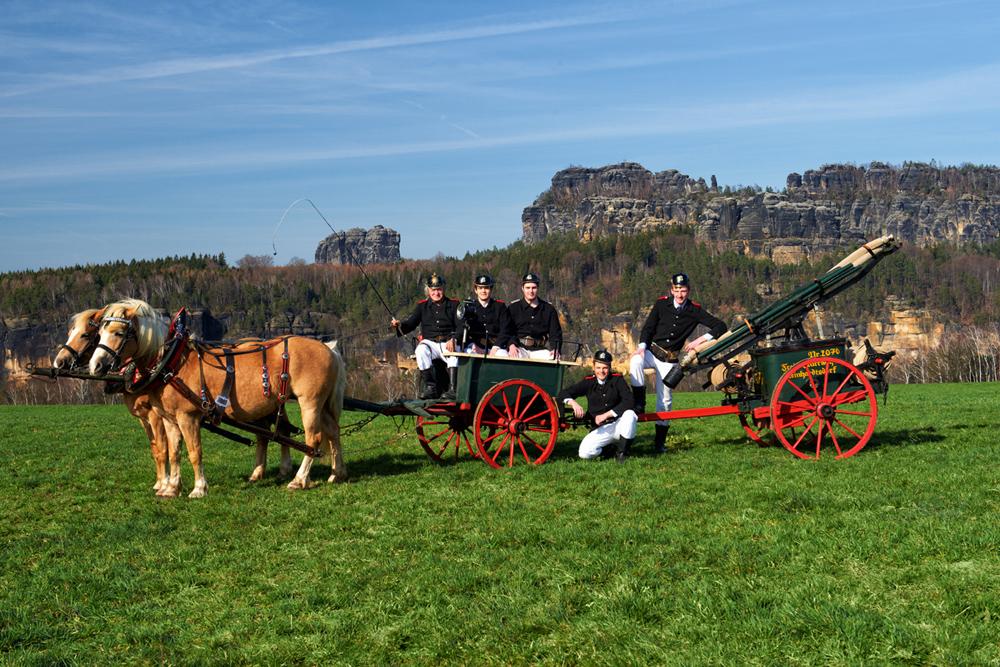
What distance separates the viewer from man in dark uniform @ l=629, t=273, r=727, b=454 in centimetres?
1074

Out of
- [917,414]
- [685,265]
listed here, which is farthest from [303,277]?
[917,414]

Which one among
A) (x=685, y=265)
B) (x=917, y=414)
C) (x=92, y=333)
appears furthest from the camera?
(x=685, y=265)

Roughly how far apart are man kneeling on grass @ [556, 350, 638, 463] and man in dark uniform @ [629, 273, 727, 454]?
1.20 ft

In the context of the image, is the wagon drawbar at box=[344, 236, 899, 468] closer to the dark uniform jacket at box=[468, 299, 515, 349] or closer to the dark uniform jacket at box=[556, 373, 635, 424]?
the dark uniform jacket at box=[556, 373, 635, 424]

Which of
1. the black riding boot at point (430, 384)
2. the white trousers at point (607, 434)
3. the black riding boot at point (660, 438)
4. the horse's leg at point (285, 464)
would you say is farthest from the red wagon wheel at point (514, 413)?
the horse's leg at point (285, 464)

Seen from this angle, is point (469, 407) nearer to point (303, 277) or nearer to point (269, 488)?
point (269, 488)

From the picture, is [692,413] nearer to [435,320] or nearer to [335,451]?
[435,320]

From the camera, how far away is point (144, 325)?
344 inches

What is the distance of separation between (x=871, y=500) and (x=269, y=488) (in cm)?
654

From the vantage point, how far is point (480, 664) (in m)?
4.48

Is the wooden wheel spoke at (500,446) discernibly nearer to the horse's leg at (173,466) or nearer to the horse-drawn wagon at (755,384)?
the horse-drawn wagon at (755,384)

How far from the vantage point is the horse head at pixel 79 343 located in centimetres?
816

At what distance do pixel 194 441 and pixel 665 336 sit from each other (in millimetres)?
6289

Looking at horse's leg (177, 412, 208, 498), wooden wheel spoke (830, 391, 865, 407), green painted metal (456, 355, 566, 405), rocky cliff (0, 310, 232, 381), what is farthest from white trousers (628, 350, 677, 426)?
rocky cliff (0, 310, 232, 381)
